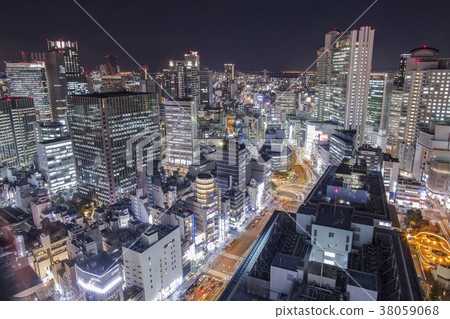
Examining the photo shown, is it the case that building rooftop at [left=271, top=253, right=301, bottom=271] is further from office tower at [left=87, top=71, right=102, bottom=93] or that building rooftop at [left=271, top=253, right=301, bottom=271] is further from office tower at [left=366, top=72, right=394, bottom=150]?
office tower at [left=87, top=71, right=102, bottom=93]

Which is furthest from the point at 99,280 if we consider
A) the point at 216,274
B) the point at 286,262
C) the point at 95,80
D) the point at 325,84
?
the point at 95,80

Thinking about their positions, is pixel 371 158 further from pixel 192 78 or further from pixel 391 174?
pixel 192 78

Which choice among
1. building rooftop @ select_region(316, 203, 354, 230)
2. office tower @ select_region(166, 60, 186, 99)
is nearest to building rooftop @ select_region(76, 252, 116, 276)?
building rooftop @ select_region(316, 203, 354, 230)

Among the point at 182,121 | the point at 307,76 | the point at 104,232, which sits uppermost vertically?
the point at 307,76

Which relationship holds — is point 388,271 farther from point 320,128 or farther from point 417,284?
point 320,128

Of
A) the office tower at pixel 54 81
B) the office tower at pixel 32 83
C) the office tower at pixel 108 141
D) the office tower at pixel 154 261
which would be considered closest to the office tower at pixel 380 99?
the office tower at pixel 108 141

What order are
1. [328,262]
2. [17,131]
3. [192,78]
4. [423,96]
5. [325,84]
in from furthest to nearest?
1. [192,78]
2. [325,84]
3. [17,131]
4. [423,96]
5. [328,262]

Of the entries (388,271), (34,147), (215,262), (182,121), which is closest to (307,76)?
(182,121)
